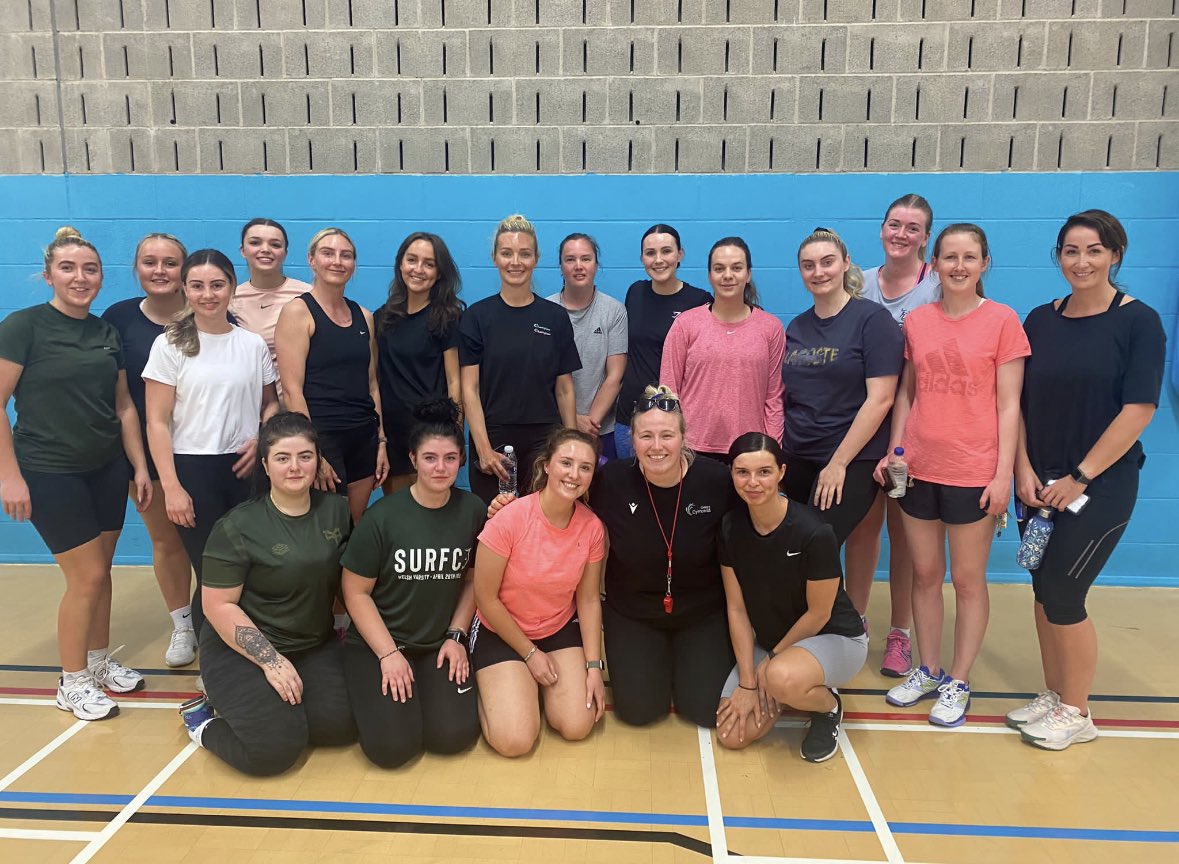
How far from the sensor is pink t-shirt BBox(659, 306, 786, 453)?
10.3 feet

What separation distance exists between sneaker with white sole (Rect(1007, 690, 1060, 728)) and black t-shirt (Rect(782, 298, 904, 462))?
111cm

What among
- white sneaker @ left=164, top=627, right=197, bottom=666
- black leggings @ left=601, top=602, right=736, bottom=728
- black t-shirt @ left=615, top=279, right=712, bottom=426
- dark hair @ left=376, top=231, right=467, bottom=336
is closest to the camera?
black leggings @ left=601, top=602, right=736, bottom=728

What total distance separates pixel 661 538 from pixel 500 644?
730mm

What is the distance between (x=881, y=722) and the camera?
2.99 m

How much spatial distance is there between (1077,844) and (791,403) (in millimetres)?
1709

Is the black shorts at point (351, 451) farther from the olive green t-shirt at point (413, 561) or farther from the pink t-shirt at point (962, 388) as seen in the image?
the pink t-shirt at point (962, 388)

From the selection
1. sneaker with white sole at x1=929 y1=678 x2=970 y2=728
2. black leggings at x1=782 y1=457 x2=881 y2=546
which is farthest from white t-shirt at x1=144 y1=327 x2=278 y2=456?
sneaker with white sole at x1=929 y1=678 x2=970 y2=728

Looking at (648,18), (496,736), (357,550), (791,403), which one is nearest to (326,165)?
(648,18)

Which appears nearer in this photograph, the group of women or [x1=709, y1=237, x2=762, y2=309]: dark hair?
the group of women

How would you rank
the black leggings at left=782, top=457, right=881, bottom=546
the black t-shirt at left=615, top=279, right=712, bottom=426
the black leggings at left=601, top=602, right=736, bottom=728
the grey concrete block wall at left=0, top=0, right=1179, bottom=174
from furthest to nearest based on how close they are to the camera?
1. the grey concrete block wall at left=0, top=0, right=1179, bottom=174
2. the black t-shirt at left=615, top=279, right=712, bottom=426
3. the black leggings at left=782, top=457, right=881, bottom=546
4. the black leggings at left=601, top=602, right=736, bottom=728

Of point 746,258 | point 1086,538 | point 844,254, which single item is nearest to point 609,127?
point 746,258

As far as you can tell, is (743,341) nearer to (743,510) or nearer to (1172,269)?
(743,510)

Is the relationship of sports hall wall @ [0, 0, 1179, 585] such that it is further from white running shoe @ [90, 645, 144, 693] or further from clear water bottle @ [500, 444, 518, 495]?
white running shoe @ [90, 645, 144, 693]

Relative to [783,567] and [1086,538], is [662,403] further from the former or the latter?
[1086,538]
